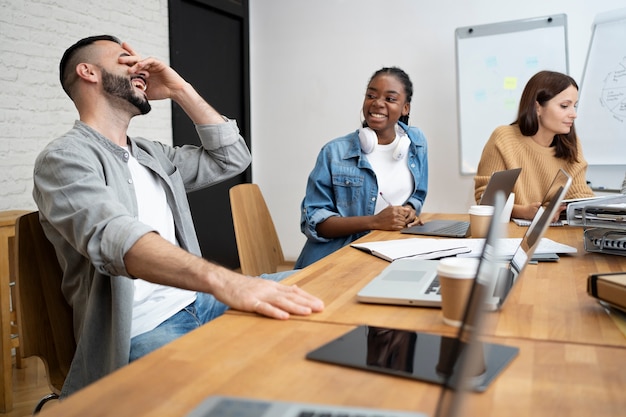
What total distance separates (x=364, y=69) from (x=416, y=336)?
4.04 meters

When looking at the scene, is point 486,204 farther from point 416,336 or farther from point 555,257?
point 416,336

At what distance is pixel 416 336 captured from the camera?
2.73ft

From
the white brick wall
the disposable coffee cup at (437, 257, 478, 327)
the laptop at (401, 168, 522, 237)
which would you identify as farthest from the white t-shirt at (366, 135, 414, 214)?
the white brick wall

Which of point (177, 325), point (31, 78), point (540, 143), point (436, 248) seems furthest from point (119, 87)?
point (540, 143)

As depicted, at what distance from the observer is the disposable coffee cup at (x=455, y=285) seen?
0.86 m

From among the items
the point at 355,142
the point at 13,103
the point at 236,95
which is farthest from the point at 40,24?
the point at 236,95

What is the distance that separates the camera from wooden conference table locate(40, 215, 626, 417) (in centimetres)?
62

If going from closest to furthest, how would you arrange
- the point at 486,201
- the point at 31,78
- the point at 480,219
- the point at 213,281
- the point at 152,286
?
1. the point at 213,281
2. the point at 152,286
3. the point at 480,219
4. the point at 486,201
5. the point at 31,78

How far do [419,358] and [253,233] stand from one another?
53.5 inches

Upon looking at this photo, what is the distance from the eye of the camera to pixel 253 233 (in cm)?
205

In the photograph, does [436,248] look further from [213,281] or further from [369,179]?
[369,179]

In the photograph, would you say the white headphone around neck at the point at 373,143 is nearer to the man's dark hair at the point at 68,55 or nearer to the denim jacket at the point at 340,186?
the denim jacket at the point at 340,186

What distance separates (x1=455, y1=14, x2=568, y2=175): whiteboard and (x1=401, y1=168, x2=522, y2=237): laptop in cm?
236

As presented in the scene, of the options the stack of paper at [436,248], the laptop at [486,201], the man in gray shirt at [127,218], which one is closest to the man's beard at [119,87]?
the man in gray shirt at [127,218]
